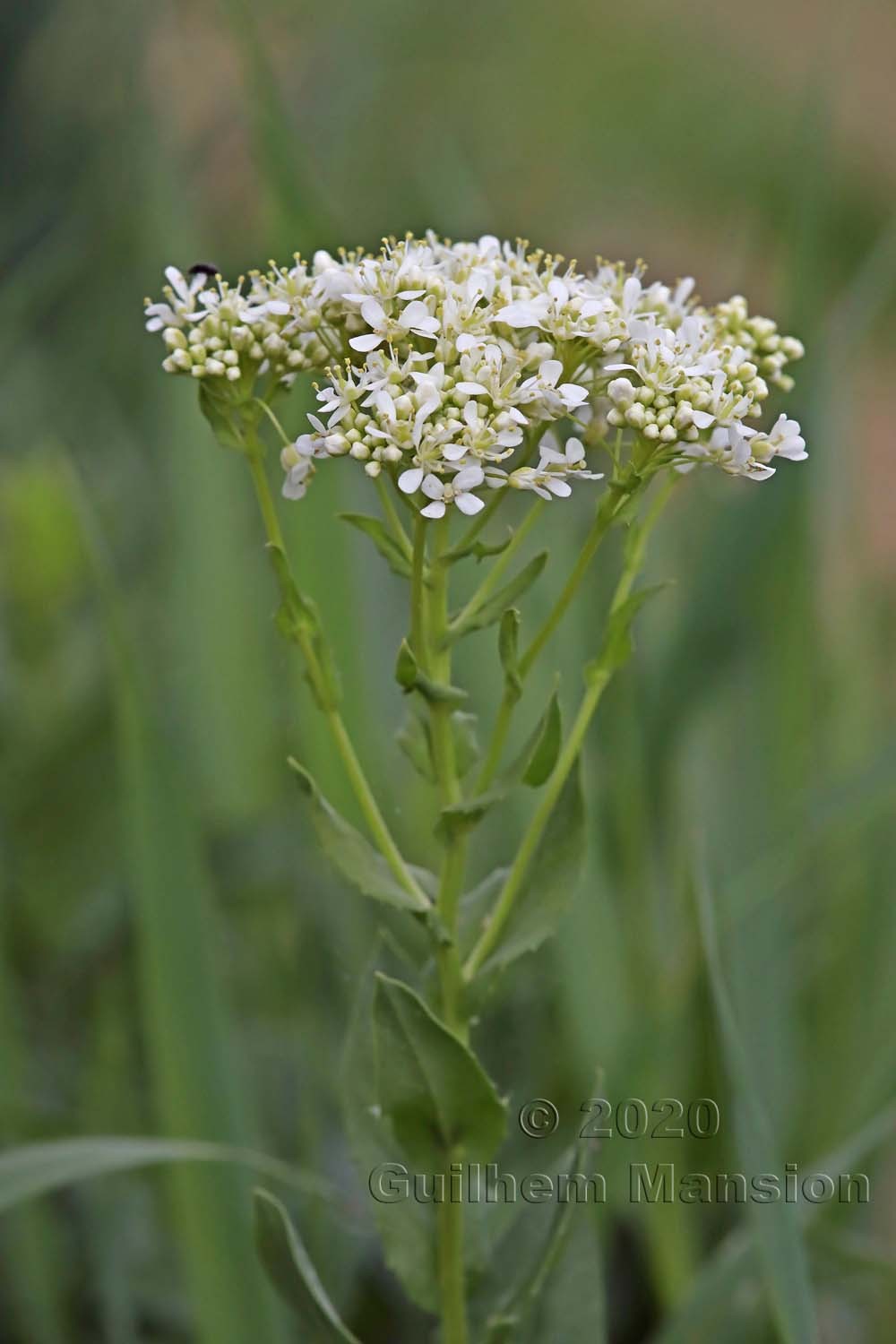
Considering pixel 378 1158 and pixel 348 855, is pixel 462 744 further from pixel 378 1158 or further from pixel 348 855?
pixel 378 1158

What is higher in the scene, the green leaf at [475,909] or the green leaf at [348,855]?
the green leaf at [348,855]

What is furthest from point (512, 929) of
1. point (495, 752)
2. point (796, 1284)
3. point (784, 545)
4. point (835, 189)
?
point (835, 189)

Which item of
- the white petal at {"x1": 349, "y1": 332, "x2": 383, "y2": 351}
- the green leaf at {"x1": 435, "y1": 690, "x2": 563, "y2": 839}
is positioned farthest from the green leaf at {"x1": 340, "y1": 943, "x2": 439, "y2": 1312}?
the white petal at {"x1": 349, "y1": 332, "x2": 383, "y2": 351}

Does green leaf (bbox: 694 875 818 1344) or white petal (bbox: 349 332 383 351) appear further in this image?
green leaf (bbox: 694 875 818 1344)

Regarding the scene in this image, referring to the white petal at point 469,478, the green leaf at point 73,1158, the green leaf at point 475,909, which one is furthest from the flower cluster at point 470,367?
the green leaf at point 73,1158

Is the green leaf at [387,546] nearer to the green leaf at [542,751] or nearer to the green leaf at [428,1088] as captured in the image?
the green leaf at [542,751]

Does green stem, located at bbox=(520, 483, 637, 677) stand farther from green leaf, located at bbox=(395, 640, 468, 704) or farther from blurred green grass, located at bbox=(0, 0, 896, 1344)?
blurred green grass, located at bbox=(0, 0, 896, 1344)

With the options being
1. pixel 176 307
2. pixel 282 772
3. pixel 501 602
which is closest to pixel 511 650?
pixel 501 602
